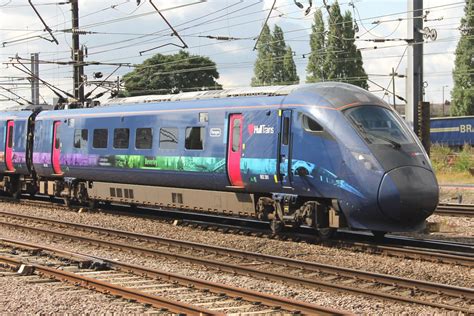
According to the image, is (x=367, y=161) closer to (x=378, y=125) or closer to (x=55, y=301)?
(x=378, y=125)

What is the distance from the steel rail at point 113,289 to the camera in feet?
27.4

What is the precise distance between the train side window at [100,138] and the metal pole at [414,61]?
980cm

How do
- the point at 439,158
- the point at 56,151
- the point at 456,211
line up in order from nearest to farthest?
the point at 456,211 < the point at 56,151 < the point at 439,158

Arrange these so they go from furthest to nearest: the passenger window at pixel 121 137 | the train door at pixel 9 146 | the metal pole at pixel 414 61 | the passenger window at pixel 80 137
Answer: the train door at pixel 9 146 < the metal pole at pixel 414 61 < the passenger window at pixel 80 137 < the passenger window at pixel 121 137

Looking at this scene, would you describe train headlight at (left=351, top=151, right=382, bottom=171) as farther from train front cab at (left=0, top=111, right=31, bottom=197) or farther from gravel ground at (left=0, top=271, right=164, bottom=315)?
train front cab at (left=0, top=111, right=31, bottom=197)

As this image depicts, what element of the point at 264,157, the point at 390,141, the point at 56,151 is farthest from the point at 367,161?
the point at 56,151

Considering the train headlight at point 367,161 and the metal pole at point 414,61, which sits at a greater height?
the metal pole at point 414,61

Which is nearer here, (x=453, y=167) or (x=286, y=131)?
(x=286, y=131)

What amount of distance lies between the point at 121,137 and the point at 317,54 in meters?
44.2

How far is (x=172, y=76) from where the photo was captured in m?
62.8

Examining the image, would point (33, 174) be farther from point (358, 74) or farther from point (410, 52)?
point (358, 74)

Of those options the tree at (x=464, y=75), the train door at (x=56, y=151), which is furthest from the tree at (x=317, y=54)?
the train door at (x=56, y=151)

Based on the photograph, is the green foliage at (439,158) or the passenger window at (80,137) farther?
the green foliage at (439,158)

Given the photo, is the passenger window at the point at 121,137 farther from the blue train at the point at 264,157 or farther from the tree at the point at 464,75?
the tree at the point at 464,75
